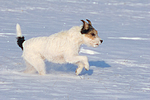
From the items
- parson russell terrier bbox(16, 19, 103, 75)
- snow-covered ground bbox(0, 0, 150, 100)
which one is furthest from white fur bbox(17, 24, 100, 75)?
snow-covered ground bbox(0, 0, 150, 100)

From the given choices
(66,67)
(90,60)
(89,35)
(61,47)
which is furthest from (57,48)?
(90,60)

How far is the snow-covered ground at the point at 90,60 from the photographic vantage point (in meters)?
5.32

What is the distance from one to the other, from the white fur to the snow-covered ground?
35 centimetres

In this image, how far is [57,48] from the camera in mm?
6766

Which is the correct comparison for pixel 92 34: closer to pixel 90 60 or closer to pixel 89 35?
pixel 89 35

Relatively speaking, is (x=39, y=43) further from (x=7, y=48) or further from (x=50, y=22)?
(x=50, y=22)

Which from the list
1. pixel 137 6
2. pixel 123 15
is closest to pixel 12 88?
pixel 123 15

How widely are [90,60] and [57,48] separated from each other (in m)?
2.37

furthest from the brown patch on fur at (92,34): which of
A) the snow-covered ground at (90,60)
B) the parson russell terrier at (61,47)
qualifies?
the snow-covered ground at (90,60)

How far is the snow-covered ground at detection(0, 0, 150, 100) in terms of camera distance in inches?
209

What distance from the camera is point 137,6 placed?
2598cm

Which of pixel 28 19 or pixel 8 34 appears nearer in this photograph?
pixel 8 34

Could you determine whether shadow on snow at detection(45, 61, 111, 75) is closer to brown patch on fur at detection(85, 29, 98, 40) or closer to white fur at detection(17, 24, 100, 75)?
white fur at detection(17, 24, 100, 75)

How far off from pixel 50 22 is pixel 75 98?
13.0 meters
